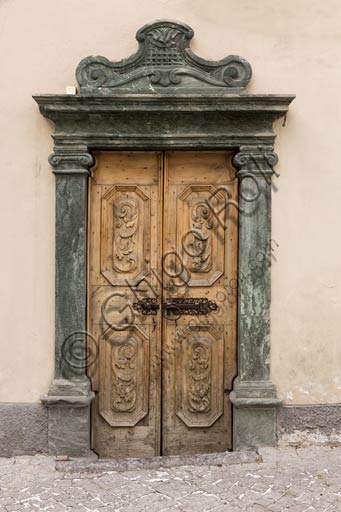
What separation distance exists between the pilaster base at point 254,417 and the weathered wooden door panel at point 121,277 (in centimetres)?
74

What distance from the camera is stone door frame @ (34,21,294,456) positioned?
4.00 metres

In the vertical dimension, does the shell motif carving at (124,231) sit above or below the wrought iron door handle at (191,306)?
above

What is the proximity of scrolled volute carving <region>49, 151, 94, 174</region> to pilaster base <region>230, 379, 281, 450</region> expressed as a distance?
2.08 meters

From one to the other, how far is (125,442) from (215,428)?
2.40 ft

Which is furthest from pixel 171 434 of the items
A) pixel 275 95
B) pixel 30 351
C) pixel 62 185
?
pixel 275 95

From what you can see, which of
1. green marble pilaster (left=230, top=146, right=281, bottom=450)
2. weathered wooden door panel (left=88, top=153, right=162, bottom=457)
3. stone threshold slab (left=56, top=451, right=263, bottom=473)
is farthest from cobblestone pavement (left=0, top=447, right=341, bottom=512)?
weathered wooden door panel (left=88, top=153, right=162, bottom=457)

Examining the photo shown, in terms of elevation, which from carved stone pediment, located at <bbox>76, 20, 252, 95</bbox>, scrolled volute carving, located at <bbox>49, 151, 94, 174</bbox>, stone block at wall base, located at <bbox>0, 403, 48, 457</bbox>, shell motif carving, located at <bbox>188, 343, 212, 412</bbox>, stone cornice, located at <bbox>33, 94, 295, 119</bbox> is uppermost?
carved stone pediment, located at <bbox>76, 20, 252, 95</bbox>

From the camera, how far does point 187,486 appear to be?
3.60 metres

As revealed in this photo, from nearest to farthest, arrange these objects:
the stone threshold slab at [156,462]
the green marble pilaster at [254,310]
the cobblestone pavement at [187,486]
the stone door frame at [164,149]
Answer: the cobblestone pavement at [187,486] < the stone threshold slab at [156,462] < the stone door frame at [164,149] < the green marble pilaster at [254,310]

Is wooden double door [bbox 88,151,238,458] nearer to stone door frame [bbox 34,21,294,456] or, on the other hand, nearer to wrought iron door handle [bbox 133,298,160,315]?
wrought iron door handle [bbox 133,298,160,315]

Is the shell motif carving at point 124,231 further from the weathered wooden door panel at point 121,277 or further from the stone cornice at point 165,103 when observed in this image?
the stone cornice at point 165,103

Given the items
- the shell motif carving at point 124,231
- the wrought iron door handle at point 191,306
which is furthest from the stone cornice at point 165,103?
the wrought iron door handle at point 191,306

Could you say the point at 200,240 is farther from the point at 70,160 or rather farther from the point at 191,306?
the point at 70,160

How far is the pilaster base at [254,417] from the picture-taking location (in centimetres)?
409
